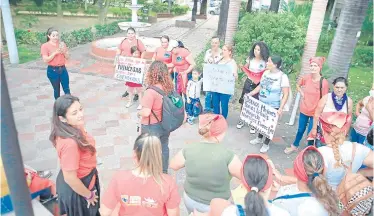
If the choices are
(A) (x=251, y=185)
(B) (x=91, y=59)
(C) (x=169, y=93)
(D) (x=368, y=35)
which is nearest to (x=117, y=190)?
(A) (x=251, y=185)

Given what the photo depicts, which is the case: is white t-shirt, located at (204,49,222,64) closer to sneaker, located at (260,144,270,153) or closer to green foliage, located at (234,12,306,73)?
sneaker, located at (260,144,270,153)

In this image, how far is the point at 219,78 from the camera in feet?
19.8

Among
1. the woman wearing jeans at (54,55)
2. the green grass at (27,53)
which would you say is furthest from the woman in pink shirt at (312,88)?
the green grass at (27,53)

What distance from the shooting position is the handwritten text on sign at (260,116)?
5.17 metres

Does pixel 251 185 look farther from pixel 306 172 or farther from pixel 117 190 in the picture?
pixel 117 190

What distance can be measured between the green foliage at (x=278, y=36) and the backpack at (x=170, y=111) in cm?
444

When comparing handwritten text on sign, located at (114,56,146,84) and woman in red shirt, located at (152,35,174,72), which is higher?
woman in red shirt, located at (152,35,174,72)

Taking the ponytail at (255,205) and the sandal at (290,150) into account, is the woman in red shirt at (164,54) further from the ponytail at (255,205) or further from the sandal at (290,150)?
the ponytail at (255,205)

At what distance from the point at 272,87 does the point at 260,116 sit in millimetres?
517

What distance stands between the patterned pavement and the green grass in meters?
1.15

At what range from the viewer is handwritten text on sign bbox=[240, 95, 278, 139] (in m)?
5.17

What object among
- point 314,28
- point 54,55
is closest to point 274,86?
point 314,28

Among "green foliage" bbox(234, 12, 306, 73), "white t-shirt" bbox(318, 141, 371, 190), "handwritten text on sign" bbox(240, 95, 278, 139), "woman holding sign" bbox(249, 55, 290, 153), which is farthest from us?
"green foliage" bbox(234, 12, 306, 73)

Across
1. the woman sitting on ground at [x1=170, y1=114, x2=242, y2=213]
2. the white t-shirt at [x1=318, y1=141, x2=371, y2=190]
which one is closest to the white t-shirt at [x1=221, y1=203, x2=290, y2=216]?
the woman sitting on ground at [x1=170, y1=114, x2=242, y2=213]
